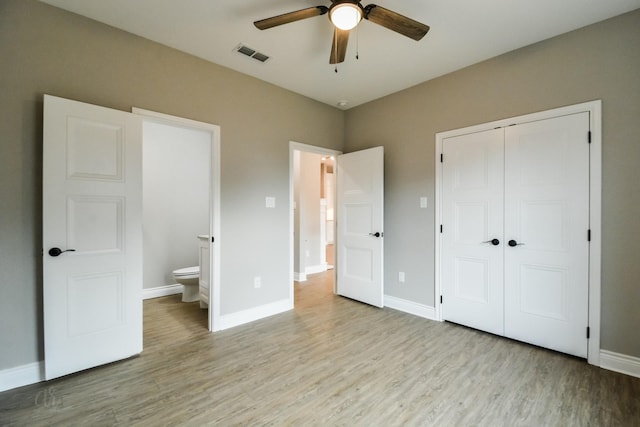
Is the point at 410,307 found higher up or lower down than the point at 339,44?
lower down

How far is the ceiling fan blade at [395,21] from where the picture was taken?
1.81 m

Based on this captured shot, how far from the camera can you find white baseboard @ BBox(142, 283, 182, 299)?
13.2 feet

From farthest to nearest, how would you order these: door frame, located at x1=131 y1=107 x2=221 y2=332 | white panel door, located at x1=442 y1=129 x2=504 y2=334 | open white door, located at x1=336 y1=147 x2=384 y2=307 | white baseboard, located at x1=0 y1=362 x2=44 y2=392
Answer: open white door, located at x1=336 y1=147 x2=384 y2=307, door frame, located at x1=131 y1=107 x2=221 y2=332, white panel door, located at x1=442 y1=129 x2=504 y2=334, white baseboard, located at x1=0 y1=362 x2=44 y2=392

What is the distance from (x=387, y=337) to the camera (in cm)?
282

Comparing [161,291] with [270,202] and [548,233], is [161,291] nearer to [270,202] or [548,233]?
[270,202]

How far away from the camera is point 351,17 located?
1.80m

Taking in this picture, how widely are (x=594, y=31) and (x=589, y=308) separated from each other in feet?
7.32

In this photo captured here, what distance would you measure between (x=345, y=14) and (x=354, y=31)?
2.32ft

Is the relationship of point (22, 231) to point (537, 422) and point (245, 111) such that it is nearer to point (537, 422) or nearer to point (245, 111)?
point (245, 111)

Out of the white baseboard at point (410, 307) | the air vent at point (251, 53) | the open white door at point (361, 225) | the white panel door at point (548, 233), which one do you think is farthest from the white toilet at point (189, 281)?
the white panel door at point (548, 233)

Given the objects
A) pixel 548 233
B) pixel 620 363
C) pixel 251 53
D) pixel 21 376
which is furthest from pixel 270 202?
pixel 620 363

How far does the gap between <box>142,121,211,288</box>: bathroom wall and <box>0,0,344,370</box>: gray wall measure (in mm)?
1446

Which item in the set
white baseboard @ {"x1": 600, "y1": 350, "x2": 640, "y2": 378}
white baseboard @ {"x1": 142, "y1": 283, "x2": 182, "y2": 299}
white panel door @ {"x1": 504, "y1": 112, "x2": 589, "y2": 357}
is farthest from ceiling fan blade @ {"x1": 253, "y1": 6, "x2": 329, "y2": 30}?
white baseboard @ {"x1": 142, "y1": 283, "x2": 182, "y2": 299}

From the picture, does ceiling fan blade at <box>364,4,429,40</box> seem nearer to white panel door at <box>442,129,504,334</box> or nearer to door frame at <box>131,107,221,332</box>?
white panel door at <box>442,129,504,334</box>
